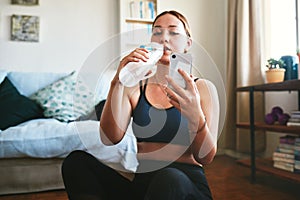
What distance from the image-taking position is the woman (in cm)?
57

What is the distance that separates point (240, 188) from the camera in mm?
1500

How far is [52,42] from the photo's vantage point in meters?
2.21

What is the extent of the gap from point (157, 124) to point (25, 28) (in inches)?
72.7

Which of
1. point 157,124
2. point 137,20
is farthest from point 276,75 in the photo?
point 157,124

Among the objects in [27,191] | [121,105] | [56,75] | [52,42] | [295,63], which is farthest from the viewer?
[52,42]

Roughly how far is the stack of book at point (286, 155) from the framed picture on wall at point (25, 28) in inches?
75.6

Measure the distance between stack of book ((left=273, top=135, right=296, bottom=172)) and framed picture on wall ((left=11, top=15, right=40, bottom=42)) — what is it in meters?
1.92

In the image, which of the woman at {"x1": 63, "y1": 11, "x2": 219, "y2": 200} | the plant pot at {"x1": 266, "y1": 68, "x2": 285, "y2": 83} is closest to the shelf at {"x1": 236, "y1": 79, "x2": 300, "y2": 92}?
the plant pot at {"x1": 266, "y1": 68, "x2": 285, "y2": 83}

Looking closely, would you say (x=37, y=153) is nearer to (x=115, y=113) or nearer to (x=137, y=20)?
(x=115, y=113)

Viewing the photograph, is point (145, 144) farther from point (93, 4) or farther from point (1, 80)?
point (93, 4)

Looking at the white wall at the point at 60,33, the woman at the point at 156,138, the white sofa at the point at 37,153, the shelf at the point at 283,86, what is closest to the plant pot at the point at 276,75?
the shelf at the point at 283,86

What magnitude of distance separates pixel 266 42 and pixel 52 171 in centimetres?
181

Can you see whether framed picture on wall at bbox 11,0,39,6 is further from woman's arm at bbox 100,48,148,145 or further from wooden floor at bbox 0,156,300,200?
woman's arm at bbox 100,48,148,145

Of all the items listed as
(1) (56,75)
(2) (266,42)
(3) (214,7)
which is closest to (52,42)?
(1) (56,75)
